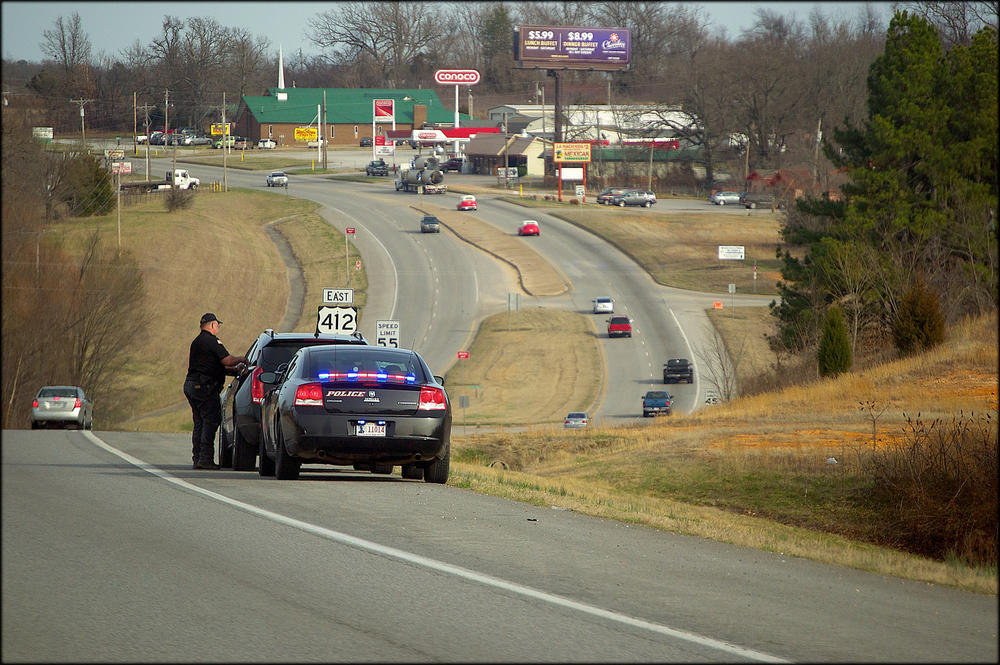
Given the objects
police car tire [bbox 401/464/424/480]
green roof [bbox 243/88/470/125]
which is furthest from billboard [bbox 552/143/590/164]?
police car tire [bbox 401/464/424/480]

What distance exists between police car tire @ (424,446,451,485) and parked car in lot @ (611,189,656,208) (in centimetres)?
10310

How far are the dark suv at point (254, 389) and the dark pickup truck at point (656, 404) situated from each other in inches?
1493

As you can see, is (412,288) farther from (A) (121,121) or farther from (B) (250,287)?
(A) (121,121)

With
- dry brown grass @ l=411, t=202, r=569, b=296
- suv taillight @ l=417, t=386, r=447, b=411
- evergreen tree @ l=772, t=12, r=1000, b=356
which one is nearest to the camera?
suv taillight @ l=417, t=386, r=447, b=411

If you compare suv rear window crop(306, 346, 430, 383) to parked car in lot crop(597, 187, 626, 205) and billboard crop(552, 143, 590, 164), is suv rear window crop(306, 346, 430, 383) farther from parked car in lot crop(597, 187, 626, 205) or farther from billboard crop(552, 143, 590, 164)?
billboard crop(552, 143, 590, 164)

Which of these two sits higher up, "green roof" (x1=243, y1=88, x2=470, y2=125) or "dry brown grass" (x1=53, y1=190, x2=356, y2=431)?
"green roof" (x1=243, y1=88, x2=470, y2=125)

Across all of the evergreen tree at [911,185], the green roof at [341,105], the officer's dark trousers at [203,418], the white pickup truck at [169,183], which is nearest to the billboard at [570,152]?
the green roof at [341,105]

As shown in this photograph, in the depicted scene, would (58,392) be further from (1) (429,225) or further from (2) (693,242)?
(2) (693,242)

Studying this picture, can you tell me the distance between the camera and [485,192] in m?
119

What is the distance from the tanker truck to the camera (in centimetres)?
11319

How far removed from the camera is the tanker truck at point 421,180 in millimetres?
113188

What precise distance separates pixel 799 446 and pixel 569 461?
601cm

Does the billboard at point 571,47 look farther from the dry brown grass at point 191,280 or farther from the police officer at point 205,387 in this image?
the police officer at point 205,387

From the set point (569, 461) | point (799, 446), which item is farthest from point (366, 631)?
point (569, 461)
